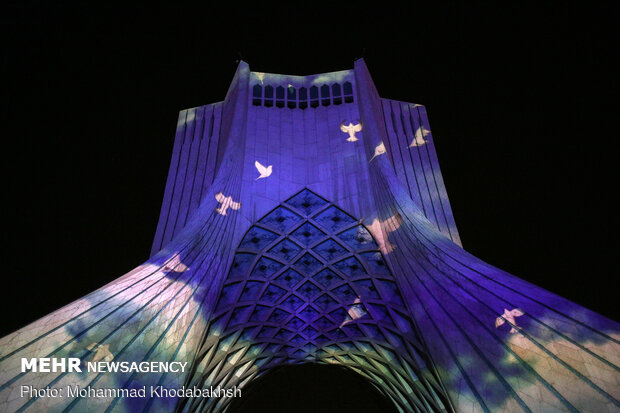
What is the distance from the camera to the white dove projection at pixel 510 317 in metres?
7.58

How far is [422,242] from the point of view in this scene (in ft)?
35.3

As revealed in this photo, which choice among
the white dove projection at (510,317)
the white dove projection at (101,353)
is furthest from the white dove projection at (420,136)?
the white dove projection at (101,353)

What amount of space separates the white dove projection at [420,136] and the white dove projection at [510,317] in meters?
11.0

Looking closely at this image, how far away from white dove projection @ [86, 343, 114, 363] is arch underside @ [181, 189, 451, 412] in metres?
5.76

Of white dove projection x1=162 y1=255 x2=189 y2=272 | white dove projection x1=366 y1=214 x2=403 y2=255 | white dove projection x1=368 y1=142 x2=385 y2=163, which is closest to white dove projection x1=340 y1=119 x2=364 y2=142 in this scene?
white dove projection x1=368 y1=142 x2=385 y2=163

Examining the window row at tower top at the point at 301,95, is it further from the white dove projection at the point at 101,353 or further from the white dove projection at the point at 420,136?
the white dove projection at the point at 101,353

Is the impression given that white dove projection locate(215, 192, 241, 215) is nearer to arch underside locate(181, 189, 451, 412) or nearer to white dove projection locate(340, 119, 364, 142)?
arch underside locate(181, 189, 451, 412)

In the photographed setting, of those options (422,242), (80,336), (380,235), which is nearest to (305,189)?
(380,235)

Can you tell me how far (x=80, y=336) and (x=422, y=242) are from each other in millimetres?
8532

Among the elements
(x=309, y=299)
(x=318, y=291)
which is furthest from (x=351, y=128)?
(x=309, y=299)

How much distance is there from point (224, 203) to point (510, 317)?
9.11m

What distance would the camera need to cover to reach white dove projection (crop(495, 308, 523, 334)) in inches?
298

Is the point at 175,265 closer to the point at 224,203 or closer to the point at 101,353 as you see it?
the point at 101,353

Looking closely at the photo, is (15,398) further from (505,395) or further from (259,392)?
(259,392)
